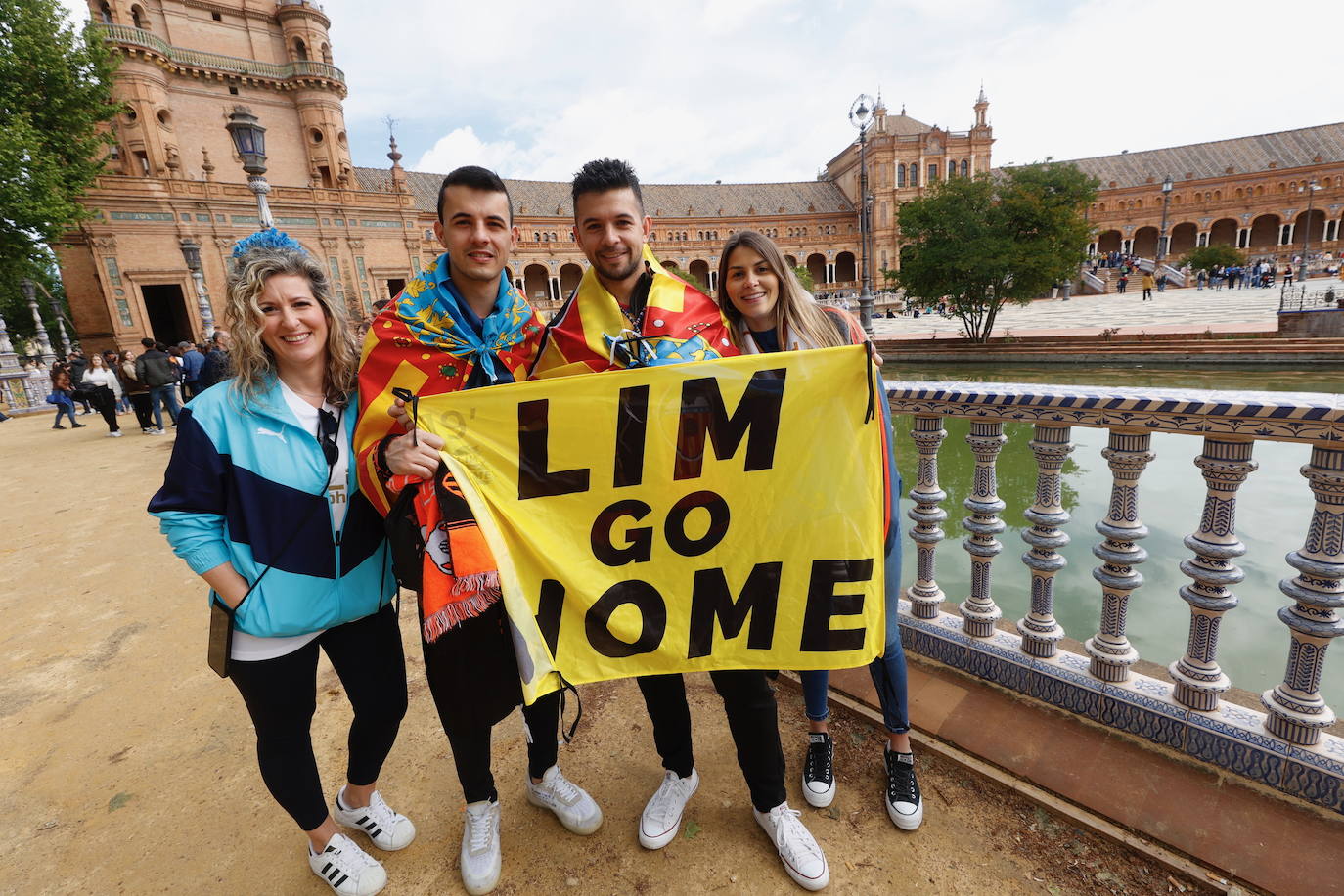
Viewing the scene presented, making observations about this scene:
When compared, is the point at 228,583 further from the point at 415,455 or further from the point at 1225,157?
the point at 1225,157

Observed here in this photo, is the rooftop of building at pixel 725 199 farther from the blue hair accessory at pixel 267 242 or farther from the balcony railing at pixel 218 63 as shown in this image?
the blue hair accessory at pixel 267 242

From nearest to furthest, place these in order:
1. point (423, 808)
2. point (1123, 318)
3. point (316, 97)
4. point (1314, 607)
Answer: point (1314, 607), point (423, 808), point (1123, 318), point (316, 97)

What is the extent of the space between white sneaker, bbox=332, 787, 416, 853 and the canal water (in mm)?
2578

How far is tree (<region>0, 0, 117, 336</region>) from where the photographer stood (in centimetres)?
1529

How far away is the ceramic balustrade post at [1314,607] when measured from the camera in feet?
5.31

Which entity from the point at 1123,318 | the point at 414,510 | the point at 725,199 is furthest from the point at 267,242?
the point at 725,199

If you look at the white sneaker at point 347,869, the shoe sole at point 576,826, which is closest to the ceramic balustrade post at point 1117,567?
the shoe sole at point 576,826

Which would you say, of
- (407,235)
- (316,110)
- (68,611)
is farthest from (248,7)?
(68,611)

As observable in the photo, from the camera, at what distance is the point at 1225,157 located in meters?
55.9

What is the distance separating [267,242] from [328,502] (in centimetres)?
76

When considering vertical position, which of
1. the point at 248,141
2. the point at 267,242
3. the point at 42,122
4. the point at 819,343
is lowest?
the point at 819,343

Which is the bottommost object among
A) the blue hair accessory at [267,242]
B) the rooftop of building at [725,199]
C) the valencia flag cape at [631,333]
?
the valencia flag cape at [631,333]

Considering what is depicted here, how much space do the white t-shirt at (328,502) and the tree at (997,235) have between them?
19993mm

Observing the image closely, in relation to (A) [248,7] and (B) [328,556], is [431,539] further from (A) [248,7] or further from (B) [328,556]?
(A) [248,7]
